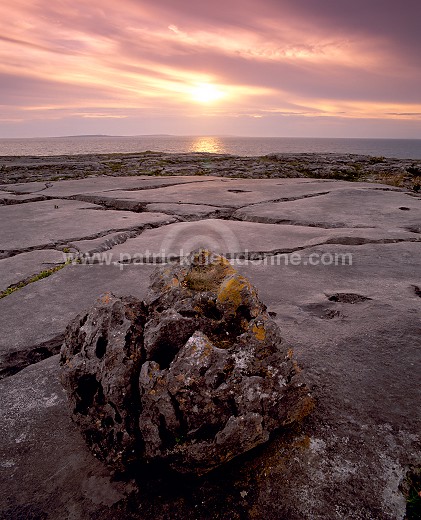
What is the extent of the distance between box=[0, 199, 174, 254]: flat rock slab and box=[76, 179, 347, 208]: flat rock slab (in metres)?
0.89

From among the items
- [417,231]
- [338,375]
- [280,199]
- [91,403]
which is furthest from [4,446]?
[280,199]

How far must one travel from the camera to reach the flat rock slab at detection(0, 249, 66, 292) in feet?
14.1

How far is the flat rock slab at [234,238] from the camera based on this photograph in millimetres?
5152

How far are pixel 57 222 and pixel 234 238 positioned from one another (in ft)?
10.9

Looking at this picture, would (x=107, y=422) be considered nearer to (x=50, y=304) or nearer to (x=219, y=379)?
(x=219, y=379)

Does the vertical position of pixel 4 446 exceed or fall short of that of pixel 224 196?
it falls short

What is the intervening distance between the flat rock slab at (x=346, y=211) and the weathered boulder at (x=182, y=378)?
4.69 meters

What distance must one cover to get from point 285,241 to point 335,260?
0.97 m

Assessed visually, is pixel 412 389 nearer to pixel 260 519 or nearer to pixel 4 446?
pixel 260 519

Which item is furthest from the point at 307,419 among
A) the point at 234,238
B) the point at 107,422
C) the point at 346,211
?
the point at 346,211

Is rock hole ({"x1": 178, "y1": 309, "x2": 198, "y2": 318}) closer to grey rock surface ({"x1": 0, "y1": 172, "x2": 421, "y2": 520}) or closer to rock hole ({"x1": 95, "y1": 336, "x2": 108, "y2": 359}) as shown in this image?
grey rock surface ({"x1": 0, "y1": 172, "x2": 421, "y2": 520})

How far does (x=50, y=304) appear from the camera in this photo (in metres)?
3.64

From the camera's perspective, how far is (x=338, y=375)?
8.27 ft

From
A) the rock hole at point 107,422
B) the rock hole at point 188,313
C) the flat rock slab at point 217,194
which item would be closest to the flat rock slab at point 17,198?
the flat rock slab at point 217,194
